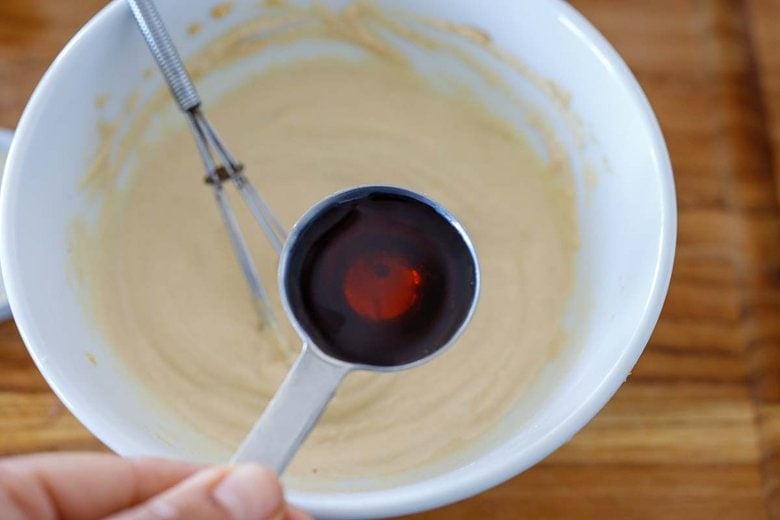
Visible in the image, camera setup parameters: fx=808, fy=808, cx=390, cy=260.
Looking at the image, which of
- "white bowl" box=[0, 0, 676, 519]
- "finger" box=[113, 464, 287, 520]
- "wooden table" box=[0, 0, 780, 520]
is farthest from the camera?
"wooden table" box=[0, 0, 780, 520]

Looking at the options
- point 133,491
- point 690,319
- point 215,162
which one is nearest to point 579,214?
point 690,319

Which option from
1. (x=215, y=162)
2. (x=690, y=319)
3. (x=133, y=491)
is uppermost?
(x=215, y=162)

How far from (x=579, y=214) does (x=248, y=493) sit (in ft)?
1.38

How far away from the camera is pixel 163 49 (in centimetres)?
62

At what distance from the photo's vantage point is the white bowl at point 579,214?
54 cm

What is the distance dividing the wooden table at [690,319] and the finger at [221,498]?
0.27 meters

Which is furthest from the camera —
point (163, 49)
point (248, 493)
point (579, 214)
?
point (579, 214)

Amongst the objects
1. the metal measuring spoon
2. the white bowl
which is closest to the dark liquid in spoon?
the metal measuring spoon

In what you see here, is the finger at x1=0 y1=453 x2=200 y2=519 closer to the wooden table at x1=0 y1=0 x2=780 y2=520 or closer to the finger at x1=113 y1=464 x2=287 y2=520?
the finger at x1=113 y1=464 x2=287 y2=520

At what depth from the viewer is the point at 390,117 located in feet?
2.62

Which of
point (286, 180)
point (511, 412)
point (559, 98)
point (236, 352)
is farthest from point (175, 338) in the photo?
point (559, 98)

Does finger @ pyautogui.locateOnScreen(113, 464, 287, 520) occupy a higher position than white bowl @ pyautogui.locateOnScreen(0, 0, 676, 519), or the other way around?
white bowl @ pyautogui.locateOnScreen(0, 0, 676, 519)

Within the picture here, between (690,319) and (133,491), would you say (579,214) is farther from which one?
(133,491)

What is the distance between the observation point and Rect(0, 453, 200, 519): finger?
449mm
